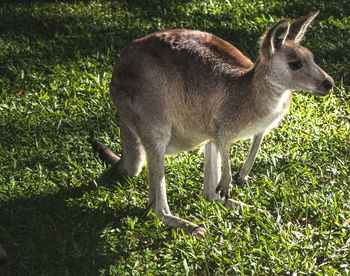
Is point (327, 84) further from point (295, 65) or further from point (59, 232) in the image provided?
point (59, 232)

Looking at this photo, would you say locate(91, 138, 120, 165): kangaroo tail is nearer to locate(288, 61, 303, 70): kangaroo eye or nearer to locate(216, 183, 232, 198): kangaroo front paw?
locate(216, 183, 232, 198): kangaroo front paw

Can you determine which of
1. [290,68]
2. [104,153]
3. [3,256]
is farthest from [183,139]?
[3,256]

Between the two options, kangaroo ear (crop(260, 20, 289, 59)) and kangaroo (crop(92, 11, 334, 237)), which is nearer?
kangaroo ear (crop(260, 20, 289, 59))

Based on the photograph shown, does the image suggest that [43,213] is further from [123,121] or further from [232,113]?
[232,113]

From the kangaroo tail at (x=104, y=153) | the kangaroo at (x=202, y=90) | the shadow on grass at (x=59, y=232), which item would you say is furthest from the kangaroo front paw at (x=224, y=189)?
the kangaroo tail at (x=104, y=153)

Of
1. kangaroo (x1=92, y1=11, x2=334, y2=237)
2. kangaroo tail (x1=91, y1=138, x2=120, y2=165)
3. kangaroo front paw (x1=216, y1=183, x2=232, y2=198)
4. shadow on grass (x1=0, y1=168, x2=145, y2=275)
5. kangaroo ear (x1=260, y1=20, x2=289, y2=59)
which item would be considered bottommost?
shadow on grass (x1=0, y1=168, x2=145, y2=275)

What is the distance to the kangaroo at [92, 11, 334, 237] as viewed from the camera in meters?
3.27

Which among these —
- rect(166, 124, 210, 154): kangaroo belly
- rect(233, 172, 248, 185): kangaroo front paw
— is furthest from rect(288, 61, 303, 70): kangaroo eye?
rect(233, 172, 248, 185): kangaroo front paw

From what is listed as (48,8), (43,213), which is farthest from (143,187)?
(48,8)

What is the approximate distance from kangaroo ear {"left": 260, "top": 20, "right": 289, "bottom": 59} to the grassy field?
1160mm

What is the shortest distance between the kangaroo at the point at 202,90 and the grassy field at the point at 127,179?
287mm

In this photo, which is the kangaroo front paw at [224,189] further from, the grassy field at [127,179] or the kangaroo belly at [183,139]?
the kangaroo belly at [183,139]

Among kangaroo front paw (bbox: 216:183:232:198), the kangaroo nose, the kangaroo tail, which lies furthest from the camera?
the kangaroo tail

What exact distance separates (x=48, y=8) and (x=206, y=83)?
3.79m
